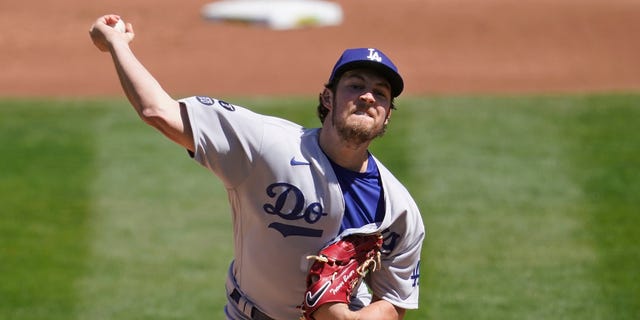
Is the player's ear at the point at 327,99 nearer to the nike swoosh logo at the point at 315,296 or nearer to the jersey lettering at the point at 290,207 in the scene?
the jersey lettering at the point at 290,207

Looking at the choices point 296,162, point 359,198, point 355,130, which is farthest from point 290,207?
point 355,130

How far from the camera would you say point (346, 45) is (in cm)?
1319

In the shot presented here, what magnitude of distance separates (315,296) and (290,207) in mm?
360

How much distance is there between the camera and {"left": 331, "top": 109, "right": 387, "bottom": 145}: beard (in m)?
4.12

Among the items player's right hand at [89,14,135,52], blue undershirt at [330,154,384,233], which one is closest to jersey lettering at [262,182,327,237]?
blue undershirt at [330,154,384,233]

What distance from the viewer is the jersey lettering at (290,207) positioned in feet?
13.7

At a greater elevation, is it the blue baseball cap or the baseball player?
the blue baseball cap

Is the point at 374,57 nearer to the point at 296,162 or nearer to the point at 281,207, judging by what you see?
the point at 296,162

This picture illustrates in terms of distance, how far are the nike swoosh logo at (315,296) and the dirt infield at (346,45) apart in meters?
7.53

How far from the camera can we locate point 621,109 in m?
10.8

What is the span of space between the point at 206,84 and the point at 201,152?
26.5 feet

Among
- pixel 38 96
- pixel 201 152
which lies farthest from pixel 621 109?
pixel 201 152

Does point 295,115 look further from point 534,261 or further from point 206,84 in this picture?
point 534,261

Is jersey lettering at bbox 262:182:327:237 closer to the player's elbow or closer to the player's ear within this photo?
the player's ear
